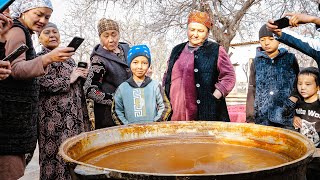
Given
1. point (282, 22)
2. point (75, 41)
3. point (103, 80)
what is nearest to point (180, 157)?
point (75, 41)

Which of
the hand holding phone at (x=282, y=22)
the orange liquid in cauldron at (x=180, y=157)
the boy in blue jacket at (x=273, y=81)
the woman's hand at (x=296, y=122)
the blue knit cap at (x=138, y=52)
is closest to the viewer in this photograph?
the orange liquid in cauldron at (x=180, y=157)

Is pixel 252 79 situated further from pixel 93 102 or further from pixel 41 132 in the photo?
pixel 41 132

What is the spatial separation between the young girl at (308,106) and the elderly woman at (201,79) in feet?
2.48

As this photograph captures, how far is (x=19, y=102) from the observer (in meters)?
2.37

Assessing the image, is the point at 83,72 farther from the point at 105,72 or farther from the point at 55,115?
the point at 55,115

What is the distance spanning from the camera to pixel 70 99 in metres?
3.29

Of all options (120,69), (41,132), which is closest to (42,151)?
(41,132)

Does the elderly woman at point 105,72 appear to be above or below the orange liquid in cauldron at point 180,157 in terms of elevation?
above

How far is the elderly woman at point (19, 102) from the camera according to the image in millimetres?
2309

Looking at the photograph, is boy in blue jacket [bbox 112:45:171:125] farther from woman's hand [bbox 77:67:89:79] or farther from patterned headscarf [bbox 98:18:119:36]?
patterned headscarf [bbox 98:18:119:36]

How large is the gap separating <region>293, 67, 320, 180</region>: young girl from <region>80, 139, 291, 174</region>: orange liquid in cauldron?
1620mm

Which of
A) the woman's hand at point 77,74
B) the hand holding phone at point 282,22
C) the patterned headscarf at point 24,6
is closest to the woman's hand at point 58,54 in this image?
the patterned headscarf at point 24,6

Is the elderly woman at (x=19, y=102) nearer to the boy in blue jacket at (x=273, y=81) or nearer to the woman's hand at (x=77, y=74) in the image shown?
the woman's hand at (x=77, y=74)

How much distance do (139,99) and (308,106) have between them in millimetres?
1665
